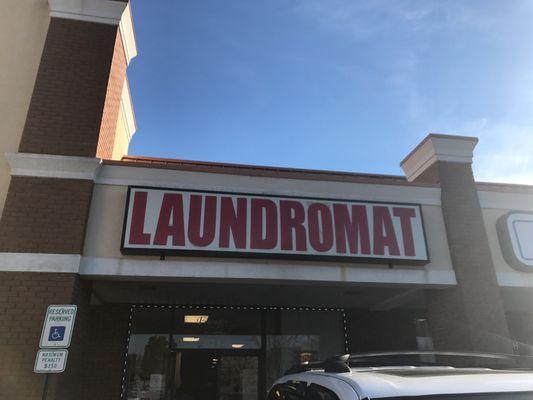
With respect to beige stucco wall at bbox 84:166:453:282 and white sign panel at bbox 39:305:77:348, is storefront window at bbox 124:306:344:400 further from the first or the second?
white sign panel at bbox 39:305:77:348

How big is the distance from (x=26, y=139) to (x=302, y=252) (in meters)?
5.37

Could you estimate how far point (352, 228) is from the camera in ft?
28.5

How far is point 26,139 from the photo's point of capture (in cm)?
816

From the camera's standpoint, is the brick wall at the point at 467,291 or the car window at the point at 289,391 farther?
the brick wall at the point at 467,291

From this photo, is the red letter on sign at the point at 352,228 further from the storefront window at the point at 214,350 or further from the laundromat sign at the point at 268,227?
the storefront window at the point at 214,350

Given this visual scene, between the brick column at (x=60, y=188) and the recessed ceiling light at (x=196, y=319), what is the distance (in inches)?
78.2

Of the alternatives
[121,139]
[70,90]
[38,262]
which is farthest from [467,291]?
[121,139]

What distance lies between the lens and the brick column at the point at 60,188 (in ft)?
22.8

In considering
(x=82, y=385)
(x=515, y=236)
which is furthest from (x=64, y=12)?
(x=515, y=236)

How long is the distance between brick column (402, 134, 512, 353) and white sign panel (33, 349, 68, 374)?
688 cm

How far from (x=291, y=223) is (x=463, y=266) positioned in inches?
141

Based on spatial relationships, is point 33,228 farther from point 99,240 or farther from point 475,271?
point 475,271

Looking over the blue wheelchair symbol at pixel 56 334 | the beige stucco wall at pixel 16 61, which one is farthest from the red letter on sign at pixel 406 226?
the beige stucco wall at pixel 16 61

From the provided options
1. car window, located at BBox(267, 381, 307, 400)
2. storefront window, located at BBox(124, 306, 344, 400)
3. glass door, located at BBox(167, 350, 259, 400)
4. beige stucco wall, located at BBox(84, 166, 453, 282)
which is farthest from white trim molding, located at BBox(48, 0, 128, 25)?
car window, located at BBox(267, 381, 307, 400)
